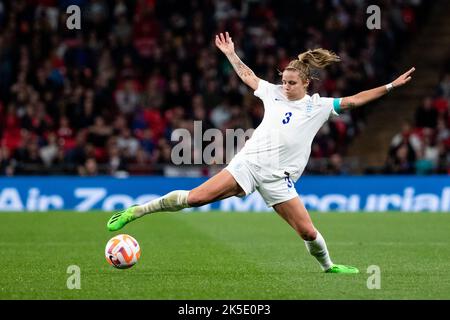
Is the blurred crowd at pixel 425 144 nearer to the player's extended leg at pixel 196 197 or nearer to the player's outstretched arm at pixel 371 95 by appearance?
the player's outstretched arm at pixel 371 95

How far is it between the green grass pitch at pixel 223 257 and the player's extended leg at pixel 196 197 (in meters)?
0.64

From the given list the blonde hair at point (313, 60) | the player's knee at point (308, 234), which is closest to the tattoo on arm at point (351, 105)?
the blonde hair at point (313, 60)

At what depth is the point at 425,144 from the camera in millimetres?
23672

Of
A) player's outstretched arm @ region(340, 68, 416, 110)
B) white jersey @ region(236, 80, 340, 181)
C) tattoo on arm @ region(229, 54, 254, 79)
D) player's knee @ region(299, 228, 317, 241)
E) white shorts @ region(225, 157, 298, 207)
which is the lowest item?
player's knee @ region(299, 228, 317, 241)

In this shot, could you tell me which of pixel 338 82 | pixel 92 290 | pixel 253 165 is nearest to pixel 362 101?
pixel 253 165

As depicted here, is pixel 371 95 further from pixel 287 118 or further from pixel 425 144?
pixel 425 144

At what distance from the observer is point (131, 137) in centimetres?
2345

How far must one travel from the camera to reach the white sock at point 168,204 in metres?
10.5

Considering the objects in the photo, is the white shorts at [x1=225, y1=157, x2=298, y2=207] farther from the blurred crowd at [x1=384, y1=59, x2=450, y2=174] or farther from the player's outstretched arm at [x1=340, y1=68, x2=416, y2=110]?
the blurred crowd at [x1=384, y1=59, x2=450, y2=174]

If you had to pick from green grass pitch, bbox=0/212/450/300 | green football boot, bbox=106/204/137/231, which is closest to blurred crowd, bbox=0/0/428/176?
green grass pitch, bbox=0/212/450/300

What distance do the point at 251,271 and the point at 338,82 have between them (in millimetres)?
15120

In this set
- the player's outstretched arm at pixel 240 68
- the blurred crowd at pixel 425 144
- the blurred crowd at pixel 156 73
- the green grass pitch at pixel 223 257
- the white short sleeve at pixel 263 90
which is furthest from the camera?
the blurred crowd at pixel 425 144

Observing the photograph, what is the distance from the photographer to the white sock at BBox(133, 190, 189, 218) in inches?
412

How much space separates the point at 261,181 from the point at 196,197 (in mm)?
716
